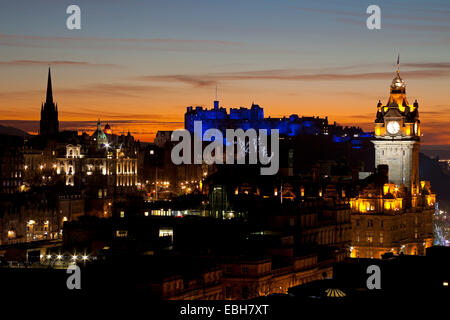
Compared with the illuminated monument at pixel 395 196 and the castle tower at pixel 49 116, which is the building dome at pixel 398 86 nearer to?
the illuminated monument at pixel 395 196

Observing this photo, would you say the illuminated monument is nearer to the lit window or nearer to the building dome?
the building dome

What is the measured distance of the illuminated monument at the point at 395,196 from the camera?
10562cm

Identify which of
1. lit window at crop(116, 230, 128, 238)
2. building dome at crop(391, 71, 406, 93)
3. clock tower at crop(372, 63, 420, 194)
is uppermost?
building dome at crop(391, 71, 406, 93)

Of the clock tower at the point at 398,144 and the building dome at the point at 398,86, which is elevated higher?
the building dome at the point at 398,86

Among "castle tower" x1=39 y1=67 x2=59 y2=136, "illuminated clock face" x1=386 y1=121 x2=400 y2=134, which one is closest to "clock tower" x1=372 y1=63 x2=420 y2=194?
"illuminated clock face" x1=386 y1=121 x2=400 y2=134

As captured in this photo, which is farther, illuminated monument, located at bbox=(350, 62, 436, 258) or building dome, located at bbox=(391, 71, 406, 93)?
building dome, located at bbox=(391, 71, 406, 93)

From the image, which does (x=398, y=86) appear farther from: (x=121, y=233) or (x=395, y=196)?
(x=121, y=233)

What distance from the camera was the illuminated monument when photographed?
106m

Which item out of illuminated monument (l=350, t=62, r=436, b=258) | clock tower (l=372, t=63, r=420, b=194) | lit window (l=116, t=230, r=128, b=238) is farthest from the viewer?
clock tower (l=372, t=63, r=420, b=194)

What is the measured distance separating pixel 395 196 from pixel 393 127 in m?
9.31

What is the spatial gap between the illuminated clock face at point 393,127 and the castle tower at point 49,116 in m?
71.1

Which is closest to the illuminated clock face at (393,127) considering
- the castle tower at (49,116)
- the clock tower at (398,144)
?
the clock tower at (398,144)
